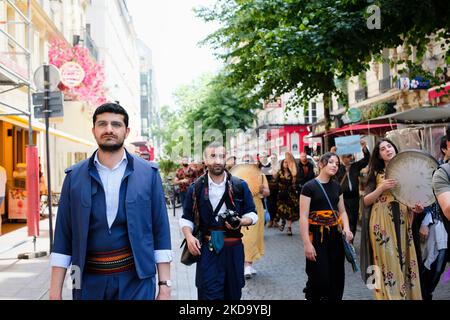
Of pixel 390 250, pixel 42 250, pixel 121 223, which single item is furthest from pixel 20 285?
pixel 121 223

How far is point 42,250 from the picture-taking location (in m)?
12.2

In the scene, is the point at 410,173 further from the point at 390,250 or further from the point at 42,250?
the point at 42,250

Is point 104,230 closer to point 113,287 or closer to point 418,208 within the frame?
point 113,287

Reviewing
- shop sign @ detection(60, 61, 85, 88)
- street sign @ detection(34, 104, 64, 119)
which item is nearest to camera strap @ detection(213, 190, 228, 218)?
street sign @ detection(34, 104, 64, 119)

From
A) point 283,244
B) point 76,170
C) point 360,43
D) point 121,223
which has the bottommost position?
point 283,244

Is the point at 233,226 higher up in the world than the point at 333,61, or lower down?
lower down

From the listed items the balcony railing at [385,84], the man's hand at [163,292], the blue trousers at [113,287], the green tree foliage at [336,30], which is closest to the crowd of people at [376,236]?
the man's hand at [163,292]

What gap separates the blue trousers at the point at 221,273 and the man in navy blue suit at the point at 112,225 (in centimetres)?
173

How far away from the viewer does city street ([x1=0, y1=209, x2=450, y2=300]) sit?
7859 mm

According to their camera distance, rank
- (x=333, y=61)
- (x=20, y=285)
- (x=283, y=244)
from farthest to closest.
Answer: (x=283, y=244)
(x=333, y=61)
(x=20, y=285)

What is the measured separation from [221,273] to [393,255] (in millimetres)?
2036

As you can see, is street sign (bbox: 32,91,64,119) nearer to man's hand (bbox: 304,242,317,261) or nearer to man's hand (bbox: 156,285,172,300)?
man's hand (bbox: 304,242,317,261)

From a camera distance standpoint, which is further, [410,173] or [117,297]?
[410,173]

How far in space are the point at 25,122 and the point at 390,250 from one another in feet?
31.8
